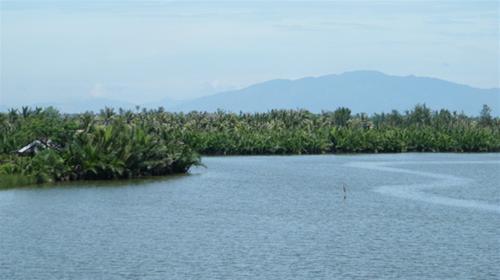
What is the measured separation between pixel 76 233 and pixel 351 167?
47876 mm

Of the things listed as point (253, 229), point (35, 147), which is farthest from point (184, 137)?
point (253, 229)

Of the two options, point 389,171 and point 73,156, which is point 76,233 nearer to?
point 73,156

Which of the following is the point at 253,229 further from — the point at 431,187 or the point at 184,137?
the point at 184,137

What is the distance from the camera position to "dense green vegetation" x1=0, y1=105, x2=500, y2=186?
2360 inches

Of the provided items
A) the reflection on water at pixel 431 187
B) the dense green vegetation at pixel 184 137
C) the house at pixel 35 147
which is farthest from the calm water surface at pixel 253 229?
the house at pixel 35 147

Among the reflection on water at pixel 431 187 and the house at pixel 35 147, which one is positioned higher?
the house at pixel 35 147

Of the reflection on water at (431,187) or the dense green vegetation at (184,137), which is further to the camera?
the dense green vegetation at (184,137)

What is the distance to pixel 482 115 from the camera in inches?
5571

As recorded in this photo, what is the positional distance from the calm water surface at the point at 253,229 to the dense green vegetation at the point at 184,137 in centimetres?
232

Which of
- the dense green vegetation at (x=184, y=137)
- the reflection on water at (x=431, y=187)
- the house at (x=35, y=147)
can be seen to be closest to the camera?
the reflection on water at (x=431, y=187)

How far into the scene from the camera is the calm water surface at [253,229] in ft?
100

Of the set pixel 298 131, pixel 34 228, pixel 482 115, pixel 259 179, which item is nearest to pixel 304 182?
pixel 259 179

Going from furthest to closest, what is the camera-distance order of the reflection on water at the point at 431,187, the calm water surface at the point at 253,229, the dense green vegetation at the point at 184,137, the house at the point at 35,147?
the house at the point at 35,147 → the dense green vegetation at the point at 184,137 → the reflection on water at the point at 431,187 → the calm water surface at the point at 253,229

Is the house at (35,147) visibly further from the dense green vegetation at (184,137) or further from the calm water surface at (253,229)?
the calm water surface at (253,229)
